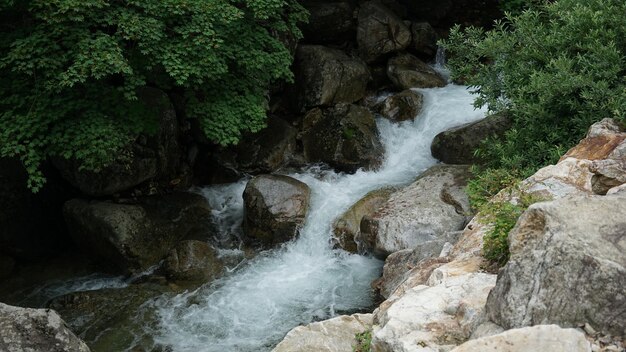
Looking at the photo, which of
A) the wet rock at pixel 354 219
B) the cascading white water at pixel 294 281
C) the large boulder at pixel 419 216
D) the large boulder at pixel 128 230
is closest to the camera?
the cascading white water at pixel 294 281

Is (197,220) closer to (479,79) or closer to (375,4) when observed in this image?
(479,79)

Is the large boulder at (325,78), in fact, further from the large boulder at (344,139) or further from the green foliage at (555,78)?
the green foliage at (555,78)

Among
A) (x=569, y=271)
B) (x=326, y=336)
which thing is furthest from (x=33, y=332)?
(x=569, y=271)

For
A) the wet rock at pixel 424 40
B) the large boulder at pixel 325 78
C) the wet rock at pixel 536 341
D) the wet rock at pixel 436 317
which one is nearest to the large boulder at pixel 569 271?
the wet rock at pixel 536 341

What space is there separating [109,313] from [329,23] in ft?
35.9

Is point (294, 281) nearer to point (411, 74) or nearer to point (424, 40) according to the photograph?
point (411, 74)

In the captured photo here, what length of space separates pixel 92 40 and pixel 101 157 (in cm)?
208

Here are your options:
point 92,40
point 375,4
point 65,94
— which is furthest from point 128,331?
point 375,4

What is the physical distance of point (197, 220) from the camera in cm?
→ 1263

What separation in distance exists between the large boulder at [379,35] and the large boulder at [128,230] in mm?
8158

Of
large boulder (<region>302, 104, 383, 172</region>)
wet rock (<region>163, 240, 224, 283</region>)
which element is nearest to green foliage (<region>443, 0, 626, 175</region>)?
large boulder (<region>302, 104, 383, 172</region>)

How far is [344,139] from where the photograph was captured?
1400cm

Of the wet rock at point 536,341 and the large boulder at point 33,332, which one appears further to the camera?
the large boulder at point 33,332

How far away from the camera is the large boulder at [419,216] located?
10375 mm
